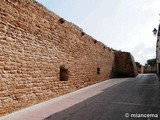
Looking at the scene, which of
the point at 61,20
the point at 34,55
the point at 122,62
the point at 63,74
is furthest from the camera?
the point at 122,62

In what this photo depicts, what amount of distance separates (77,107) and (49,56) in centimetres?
215

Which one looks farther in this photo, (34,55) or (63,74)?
(63,74)

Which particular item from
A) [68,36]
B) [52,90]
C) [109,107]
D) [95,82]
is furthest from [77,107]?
[95,82]

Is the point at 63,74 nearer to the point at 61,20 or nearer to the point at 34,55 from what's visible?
the point at 61,20

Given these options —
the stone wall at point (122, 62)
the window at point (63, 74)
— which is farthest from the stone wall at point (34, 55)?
the stone wall at point (122, 62)

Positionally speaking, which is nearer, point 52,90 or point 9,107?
point 9,107

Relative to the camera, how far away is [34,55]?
234 inches

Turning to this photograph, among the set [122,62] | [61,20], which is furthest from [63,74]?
[122,62]

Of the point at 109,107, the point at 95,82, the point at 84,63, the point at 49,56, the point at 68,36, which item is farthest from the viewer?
the point at 95,82

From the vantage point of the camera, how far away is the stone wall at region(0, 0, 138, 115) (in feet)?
16.0

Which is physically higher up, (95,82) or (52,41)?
(52,41)

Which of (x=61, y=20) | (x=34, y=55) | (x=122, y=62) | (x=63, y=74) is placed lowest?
(x=63, y=74)

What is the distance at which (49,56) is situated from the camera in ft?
22.2

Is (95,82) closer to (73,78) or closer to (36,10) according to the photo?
(73,78)
